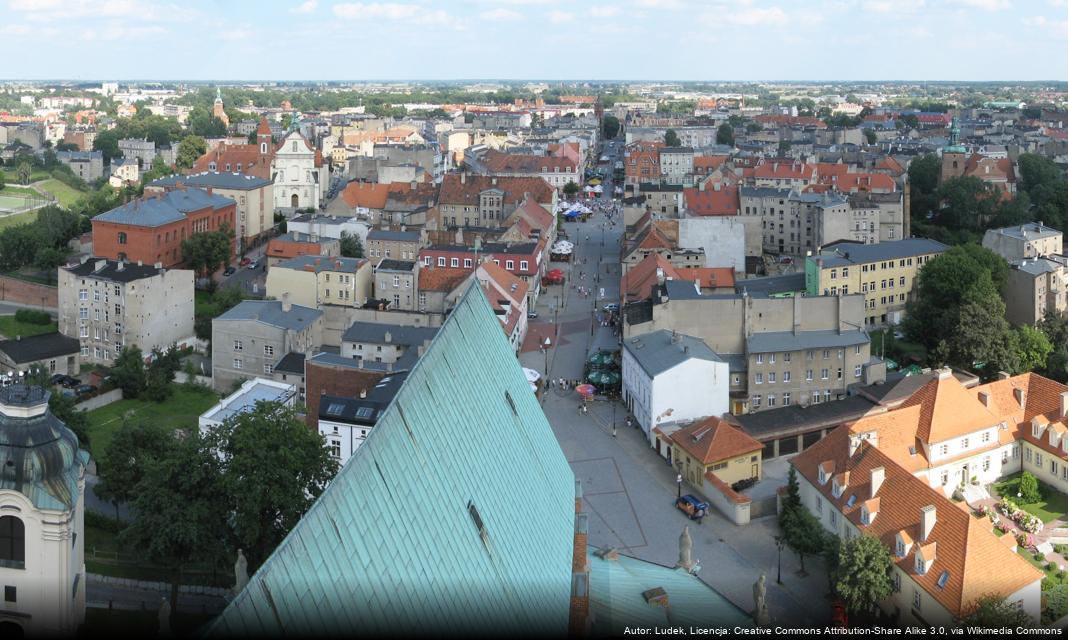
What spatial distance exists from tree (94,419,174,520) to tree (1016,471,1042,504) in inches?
935

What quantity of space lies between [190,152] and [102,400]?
191 ft

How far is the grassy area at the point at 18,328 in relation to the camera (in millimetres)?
50375

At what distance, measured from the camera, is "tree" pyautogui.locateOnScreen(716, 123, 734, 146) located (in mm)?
131625

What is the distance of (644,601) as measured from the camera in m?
18.9

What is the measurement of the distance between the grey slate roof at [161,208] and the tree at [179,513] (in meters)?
31.1

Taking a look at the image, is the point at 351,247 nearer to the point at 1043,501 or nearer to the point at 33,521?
the point at 1043,501

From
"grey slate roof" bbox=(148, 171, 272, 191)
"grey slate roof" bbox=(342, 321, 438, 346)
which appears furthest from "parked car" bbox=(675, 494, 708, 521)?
"grey slate roof" bbox=(148, 171, 272, 191)

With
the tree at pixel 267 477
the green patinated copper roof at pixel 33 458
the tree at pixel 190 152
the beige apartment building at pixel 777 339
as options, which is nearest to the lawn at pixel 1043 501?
the beige apartment building at pixel 777 339

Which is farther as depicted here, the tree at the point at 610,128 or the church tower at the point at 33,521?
the tree at the point at 610,128

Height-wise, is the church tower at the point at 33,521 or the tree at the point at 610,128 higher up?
the tree at the point at 610,128

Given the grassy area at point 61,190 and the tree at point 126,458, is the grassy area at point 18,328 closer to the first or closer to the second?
the tree at point 126,458

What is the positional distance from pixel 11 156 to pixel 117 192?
115ft

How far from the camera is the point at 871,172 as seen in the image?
80.9m

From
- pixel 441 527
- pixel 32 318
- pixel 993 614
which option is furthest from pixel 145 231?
pixel 441 527
